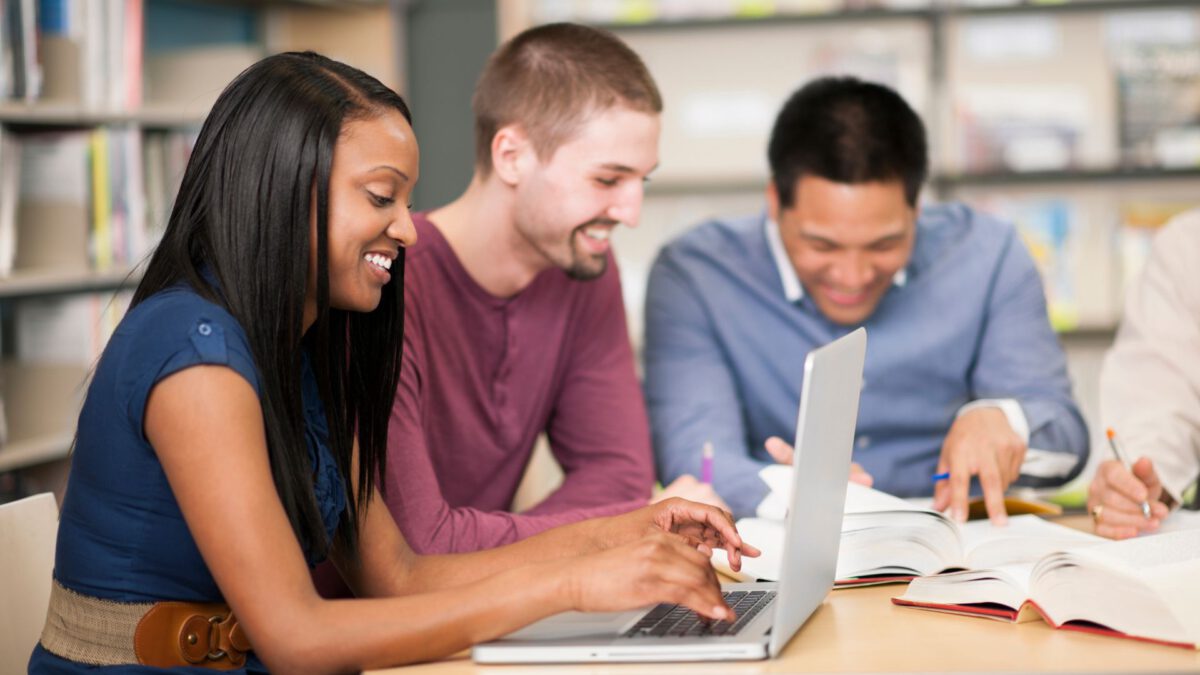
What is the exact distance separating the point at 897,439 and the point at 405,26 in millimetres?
2266

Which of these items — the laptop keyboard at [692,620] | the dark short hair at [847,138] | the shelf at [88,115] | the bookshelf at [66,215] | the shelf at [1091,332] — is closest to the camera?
the laptop keyboard at [692,620]

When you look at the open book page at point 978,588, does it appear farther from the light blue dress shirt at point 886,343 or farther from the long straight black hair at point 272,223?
the light blue dress shirt at point 886,343

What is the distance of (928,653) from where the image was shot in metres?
1.12

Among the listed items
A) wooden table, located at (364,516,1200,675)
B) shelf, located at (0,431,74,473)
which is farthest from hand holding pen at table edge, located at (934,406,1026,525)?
shelf, located at (0,431,74,473)

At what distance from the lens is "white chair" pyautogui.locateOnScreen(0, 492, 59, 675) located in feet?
4.75

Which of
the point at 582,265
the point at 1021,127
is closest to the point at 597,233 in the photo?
the point at 582,265

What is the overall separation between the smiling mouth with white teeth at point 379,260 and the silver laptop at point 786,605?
15.9 inches

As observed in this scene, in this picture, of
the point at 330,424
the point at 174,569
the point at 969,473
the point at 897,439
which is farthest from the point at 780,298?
the point at 174,569

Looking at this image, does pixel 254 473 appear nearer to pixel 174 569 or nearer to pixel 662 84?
pixel 174 569

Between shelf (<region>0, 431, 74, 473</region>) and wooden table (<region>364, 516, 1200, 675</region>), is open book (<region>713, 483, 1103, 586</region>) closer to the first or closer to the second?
wooden table (<region>364, 516, 1200, 675</region>)

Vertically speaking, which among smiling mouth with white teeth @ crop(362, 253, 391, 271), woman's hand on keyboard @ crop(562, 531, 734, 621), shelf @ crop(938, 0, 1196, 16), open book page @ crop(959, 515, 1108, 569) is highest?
shelf @ crop(938, 0, 1196, 16)

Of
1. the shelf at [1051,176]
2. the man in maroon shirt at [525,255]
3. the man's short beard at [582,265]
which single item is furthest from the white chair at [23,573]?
the shelf at [1051,176]

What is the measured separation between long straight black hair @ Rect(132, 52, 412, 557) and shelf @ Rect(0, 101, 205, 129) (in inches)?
56.7

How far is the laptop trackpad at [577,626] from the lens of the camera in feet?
3.80
